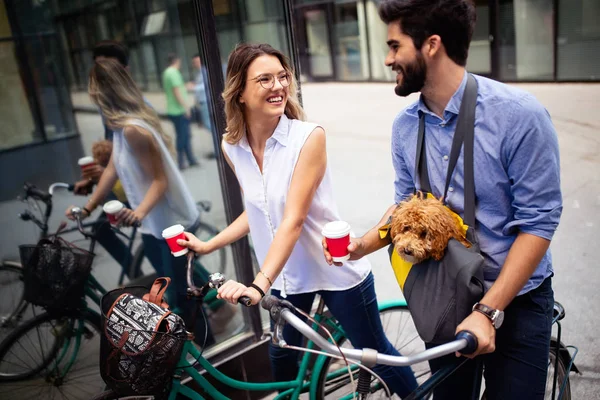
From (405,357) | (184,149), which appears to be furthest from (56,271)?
(405,357)

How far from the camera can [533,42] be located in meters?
13.0

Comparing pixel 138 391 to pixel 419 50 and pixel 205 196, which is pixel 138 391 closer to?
pixel 419 50

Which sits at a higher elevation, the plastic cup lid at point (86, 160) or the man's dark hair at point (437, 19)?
the man's dark hair at point (437, 19)

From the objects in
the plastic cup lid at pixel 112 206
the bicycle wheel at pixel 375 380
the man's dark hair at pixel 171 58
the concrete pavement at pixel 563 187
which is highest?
the man's dark hair at pixel 171 58

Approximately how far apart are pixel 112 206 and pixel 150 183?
0.26 meters

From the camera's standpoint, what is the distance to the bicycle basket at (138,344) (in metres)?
1.75

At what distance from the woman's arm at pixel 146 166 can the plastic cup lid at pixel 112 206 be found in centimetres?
5

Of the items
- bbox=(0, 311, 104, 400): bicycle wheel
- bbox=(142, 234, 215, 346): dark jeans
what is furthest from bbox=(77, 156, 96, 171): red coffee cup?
bbox=(0, 311, 104, 400): bicycle wheel

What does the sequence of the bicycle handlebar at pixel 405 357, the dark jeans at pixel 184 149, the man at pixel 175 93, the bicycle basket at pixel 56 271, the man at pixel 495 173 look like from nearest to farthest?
1. the bicycle handlebar at pixel 405 357
2. the man at pixel 495 173
3. the bicycle basket at pixel 56 271
4. the dark jeans at pixel 184 149
5. the man at pixel 175 93

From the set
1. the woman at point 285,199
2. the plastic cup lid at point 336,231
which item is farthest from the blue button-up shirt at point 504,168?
the woman at point 285,199

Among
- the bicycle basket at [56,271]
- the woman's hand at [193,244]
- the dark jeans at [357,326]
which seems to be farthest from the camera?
the bicycle basket at [56,271]

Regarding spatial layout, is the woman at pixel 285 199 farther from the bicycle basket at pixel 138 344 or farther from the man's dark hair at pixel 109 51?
the man's dark hair at pixel 109 51

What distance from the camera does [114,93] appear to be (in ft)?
10.3

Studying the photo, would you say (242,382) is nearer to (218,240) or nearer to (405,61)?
(218,240)
